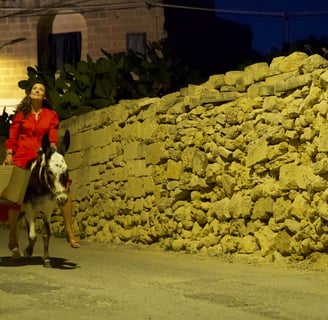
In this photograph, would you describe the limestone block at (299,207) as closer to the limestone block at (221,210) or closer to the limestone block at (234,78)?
the limestone block at (221,210)

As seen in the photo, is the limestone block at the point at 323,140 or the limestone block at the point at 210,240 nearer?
the limestone block at the point at 323,140

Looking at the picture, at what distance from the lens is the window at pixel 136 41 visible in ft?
77.1

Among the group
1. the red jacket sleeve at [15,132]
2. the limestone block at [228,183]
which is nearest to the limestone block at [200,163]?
the limestone block at [228,183]

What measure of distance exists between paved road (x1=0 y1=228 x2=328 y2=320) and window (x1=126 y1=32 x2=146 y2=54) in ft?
48.9

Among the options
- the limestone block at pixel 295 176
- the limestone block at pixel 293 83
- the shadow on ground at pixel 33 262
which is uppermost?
the limestone block at pixel 293 83

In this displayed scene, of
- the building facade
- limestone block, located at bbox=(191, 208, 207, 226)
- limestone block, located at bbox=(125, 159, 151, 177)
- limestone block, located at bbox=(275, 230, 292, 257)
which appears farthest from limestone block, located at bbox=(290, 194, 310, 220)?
the building facade

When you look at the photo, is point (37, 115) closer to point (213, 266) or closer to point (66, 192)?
point (66, 192)

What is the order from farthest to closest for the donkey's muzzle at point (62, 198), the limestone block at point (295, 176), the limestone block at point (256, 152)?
the limestone block at point (256, 152), the limestone block at point (295, 176), the donkey's muzzle at point (62, 198)

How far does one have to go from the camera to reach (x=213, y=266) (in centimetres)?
838

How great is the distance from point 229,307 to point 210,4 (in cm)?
2238

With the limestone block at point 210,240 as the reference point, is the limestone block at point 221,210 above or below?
above

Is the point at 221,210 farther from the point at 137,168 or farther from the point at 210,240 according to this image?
the point at 137,168

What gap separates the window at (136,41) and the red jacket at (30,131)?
15453 mm

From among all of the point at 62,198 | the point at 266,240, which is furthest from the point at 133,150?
the point at 62,198
